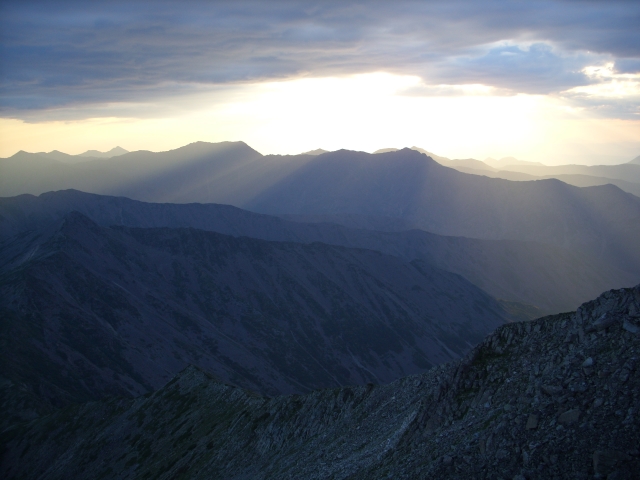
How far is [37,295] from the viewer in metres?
118

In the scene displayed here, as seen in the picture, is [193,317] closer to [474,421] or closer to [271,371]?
[271,371]

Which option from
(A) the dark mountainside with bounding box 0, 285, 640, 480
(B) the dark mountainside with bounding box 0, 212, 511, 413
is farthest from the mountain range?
(B) the dark mountainside with bounding box 0, 212, 511, 413

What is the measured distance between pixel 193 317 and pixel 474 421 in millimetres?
133580

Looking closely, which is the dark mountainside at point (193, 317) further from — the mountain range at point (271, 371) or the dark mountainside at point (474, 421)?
the dark mountainside at point (474, 421)

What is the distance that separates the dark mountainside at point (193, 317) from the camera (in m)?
106

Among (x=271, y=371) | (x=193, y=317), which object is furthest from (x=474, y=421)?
(x=193, y=317)

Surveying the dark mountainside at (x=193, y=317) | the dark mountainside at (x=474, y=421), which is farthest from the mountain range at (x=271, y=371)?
the dark mountainside at (x=193, y=317)

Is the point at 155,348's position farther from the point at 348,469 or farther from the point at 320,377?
the point at 348,469

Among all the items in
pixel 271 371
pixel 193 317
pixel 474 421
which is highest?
pixel 474 421

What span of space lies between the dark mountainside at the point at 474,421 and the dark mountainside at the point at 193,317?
52.1 m

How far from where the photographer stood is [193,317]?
14812cm

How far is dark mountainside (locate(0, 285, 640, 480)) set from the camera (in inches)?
665

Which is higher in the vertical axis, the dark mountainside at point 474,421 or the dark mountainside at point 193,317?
the dark mountainside at point 474,421

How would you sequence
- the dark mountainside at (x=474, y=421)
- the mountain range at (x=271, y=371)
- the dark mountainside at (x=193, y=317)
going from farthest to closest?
the dark mountainside at (x=193, y=317), the mountain range at (x=271, y=371), the dark mountainside at (x=474, y=421)
